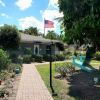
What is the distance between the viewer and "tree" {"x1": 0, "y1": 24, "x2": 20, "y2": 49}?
1664 inches

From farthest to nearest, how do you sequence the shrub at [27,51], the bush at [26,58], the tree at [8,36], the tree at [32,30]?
the tree at [32,30] < the shrub at [27,51] < the bush at [26,58] < the tree at [8,36]

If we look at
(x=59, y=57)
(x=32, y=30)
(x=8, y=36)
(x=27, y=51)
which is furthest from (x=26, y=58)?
(x=32, y=30)

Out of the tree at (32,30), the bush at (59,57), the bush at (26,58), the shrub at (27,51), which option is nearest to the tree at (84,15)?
the bush at (26,58)

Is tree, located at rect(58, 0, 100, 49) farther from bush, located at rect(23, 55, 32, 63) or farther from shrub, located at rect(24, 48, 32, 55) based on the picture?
shrub, located at rect(24, 48, 32, 55)

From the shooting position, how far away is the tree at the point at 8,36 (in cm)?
4227

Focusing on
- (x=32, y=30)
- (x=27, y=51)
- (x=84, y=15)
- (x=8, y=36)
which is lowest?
(x=27, y=51)

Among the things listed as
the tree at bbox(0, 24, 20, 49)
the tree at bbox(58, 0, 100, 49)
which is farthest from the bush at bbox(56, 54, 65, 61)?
the tree at bbox(58, 0, 100, 49)

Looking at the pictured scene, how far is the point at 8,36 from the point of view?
138 feet

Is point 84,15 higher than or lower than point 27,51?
higher

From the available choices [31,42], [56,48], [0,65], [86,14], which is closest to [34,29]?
[56,48]

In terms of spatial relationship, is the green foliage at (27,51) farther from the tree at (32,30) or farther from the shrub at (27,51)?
the tree at (32,30)

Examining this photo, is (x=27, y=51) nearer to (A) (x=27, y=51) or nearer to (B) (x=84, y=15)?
(A) (x=27, y=51)

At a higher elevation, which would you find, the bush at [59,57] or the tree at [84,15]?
the tree at [84,15]

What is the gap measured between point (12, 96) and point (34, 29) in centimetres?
8761
